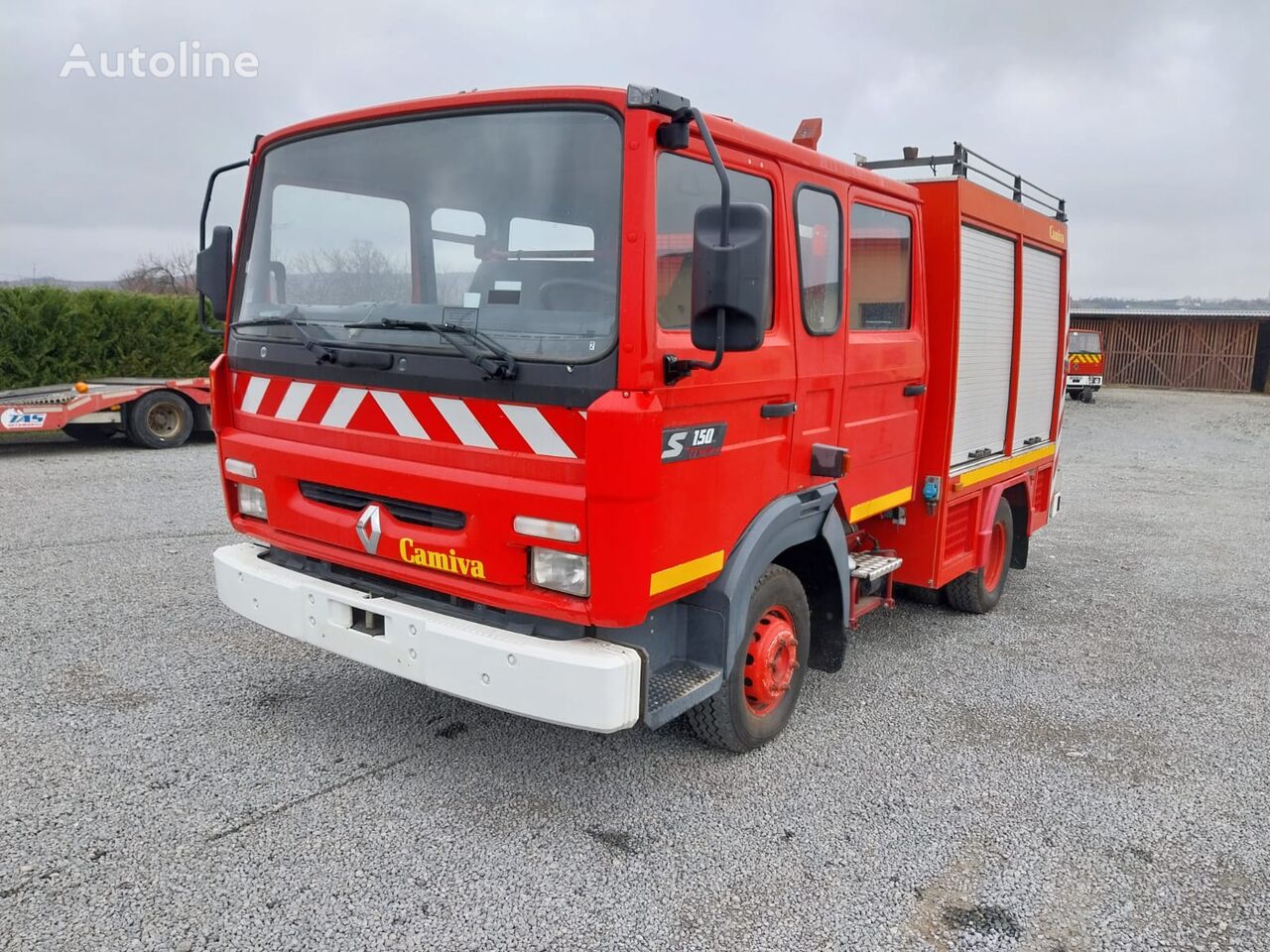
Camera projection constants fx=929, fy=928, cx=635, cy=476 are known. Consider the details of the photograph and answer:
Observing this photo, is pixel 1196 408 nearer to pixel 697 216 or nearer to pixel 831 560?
pixel 831 560

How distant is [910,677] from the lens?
4.86 m

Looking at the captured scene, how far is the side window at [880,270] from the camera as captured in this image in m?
4.07

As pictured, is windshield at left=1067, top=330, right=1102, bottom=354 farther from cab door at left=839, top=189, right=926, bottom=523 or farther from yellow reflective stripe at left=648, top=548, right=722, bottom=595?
yellow reflective stripe at left=648, top=548, right=722, bottom=595

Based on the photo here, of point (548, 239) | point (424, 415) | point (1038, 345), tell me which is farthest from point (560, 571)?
point (1038, 345)

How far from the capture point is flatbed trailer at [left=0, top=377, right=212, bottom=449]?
1041 centimetres

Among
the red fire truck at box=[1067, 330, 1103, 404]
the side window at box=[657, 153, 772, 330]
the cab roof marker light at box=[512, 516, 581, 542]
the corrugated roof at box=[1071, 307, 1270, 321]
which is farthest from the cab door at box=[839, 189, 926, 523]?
the corrugated roof at box=[1071, 307, 1270, 321]

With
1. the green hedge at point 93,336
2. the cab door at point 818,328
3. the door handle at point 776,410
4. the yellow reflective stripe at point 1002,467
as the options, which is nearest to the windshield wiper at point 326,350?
the door handle at point 776,410

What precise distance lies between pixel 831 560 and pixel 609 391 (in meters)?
1.72

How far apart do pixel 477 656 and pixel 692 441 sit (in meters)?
0.97

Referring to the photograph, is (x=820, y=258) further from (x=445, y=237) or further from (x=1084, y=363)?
(x=1084, y=363)

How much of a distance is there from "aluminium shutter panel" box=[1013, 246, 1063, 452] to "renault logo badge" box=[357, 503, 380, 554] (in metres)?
4.24

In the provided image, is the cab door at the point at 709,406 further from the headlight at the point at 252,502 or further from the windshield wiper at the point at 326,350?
the headlight at the point at 252,502

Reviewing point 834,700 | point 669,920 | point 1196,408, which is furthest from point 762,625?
point 1196,408

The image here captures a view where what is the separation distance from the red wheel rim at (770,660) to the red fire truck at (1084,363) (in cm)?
2334
